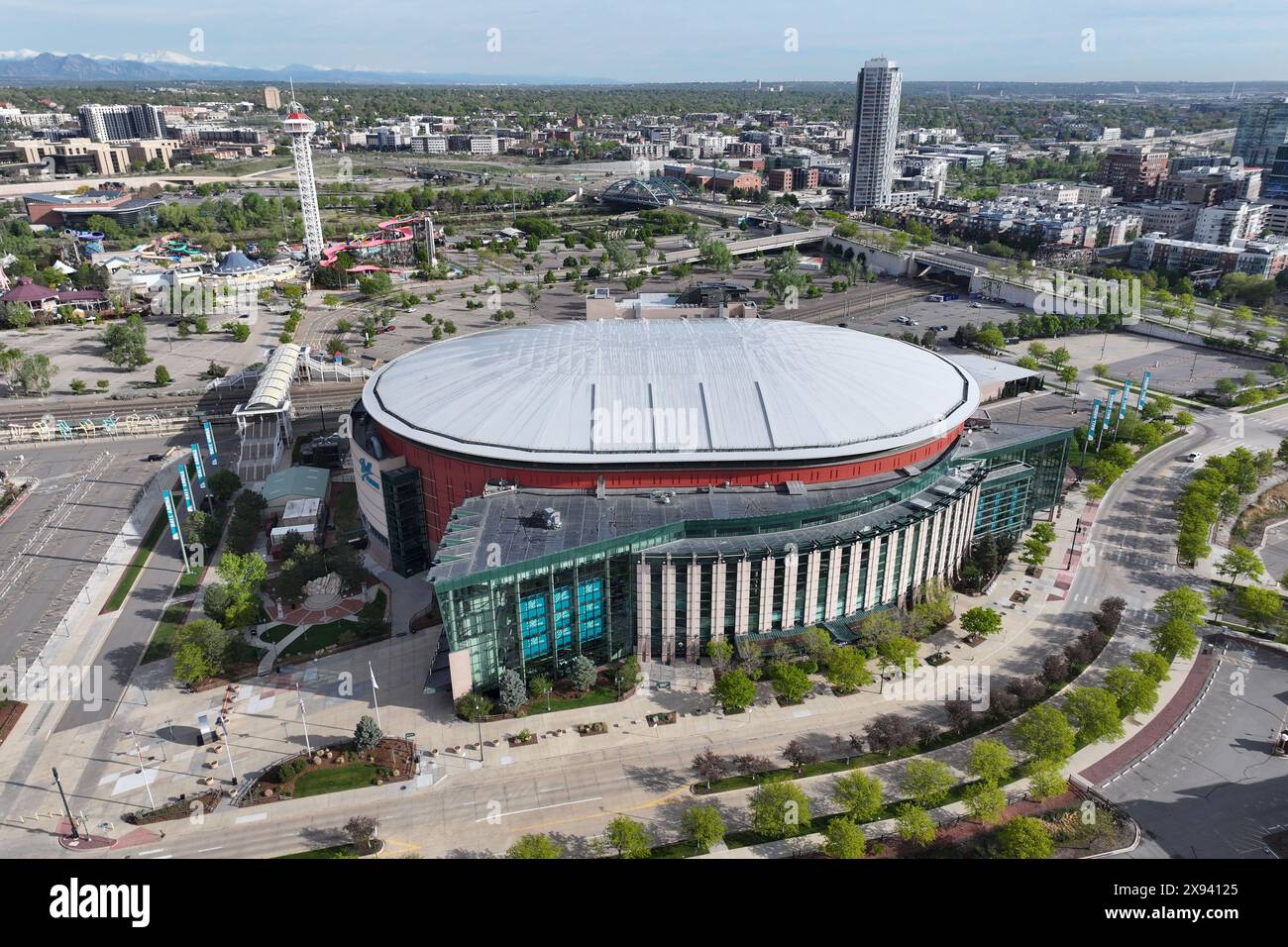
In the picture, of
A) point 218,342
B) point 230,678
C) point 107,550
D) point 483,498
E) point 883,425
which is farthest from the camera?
point 218,342

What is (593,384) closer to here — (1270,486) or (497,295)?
(1270,486)

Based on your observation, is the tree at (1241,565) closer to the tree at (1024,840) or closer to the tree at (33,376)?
the tree at (1024,840)

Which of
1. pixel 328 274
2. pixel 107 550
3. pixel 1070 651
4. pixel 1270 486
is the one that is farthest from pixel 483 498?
pixel 328 274

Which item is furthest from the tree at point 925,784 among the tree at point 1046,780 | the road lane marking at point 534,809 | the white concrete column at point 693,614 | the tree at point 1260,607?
→ the tree at point 1260,607

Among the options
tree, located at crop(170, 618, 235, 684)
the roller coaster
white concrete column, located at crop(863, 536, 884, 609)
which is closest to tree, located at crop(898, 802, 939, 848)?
white concrete column, located at crop(863, 536, 884, 609)

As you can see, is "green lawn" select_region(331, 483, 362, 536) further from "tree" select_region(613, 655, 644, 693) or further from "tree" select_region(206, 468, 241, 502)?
"tree" select_region(613, 655, 644, 693)

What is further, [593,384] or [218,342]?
[218,342]

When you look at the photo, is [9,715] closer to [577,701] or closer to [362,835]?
[362,835]
